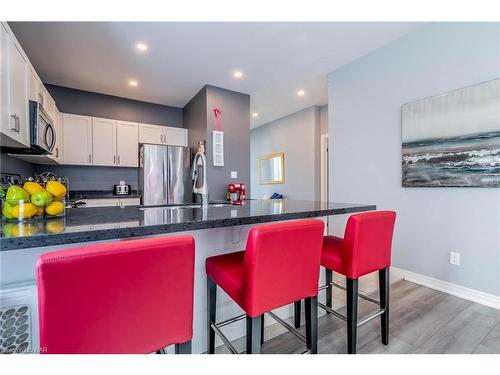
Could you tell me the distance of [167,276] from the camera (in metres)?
0.69

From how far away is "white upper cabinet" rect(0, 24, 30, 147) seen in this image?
1595 millimetres

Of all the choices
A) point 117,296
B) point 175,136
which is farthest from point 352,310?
point 175,136

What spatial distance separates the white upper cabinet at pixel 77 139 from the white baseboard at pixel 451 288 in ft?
15.3

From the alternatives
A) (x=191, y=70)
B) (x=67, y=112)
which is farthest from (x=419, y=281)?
(x=67, y=112)

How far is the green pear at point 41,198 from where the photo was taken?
940mm

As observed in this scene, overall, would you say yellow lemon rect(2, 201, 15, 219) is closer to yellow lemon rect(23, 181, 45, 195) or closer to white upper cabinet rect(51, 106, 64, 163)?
yellow lemon rect(23, 181, 45, 195)

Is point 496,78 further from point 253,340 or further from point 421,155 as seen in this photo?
point 253,340

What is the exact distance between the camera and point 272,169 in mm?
5934

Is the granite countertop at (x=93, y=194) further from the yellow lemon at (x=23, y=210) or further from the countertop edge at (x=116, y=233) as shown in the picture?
the countertop edge at (x=116, y=233)

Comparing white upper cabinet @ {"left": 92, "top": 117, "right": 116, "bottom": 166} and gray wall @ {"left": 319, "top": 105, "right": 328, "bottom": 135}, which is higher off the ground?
gray wall @ {"left": 319, "top": 105, "right": 328, "bottom": 135}

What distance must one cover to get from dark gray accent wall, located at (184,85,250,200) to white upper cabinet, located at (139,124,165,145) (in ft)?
2.05

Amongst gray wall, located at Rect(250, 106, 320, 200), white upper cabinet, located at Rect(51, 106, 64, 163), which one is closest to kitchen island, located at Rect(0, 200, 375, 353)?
white upper cabinet, located at Rect(51, 106, 64, 163)

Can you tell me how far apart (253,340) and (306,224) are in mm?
523

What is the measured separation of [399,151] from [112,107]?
4494 millimetres
